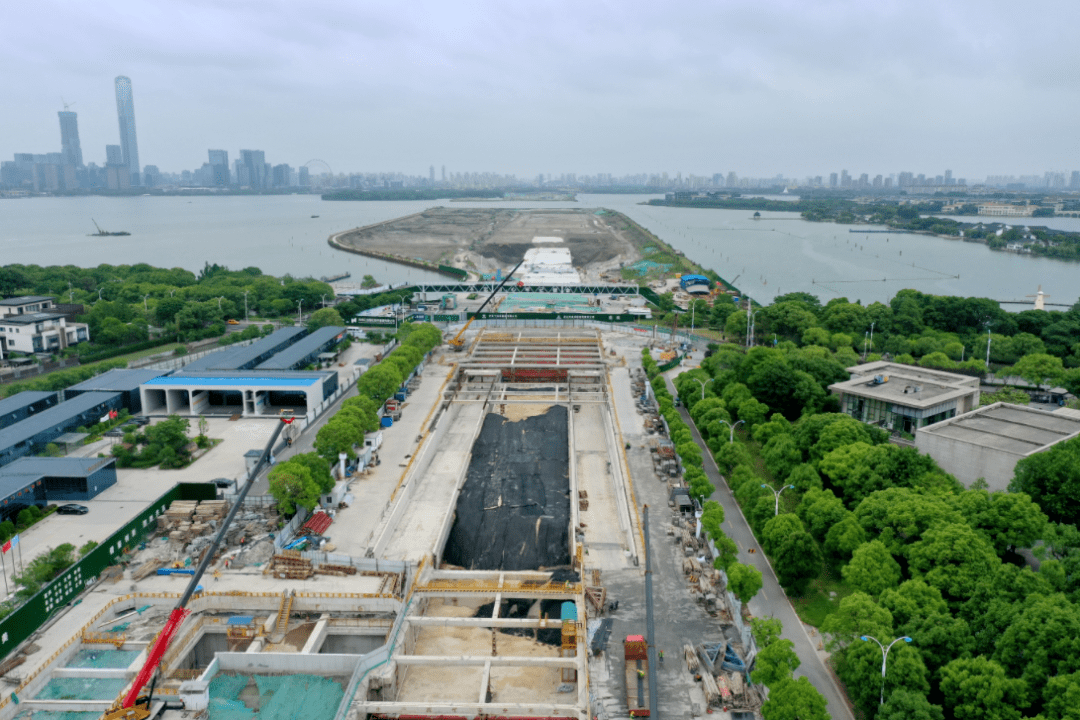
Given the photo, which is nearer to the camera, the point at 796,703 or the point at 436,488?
the point at 796,703

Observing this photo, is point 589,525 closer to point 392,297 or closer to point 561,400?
point 561,400

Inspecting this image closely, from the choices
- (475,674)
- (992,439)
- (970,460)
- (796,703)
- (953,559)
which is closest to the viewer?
(796,703)

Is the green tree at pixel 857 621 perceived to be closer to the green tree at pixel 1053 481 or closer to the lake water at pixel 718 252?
the green tree at pixel 1053 481

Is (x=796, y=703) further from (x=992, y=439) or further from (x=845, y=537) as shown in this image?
(x=992, y=439)

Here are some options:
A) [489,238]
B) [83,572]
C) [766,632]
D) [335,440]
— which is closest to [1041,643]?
[766,632]

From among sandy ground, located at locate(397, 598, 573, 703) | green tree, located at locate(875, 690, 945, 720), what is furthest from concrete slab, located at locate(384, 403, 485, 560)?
green tree, located at locate(875, 690, 945, 720)

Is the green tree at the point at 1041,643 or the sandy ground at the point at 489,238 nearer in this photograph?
the green tree at the point at 1041,643

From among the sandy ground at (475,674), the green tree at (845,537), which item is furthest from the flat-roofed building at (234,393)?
the green tree at (845,537)
